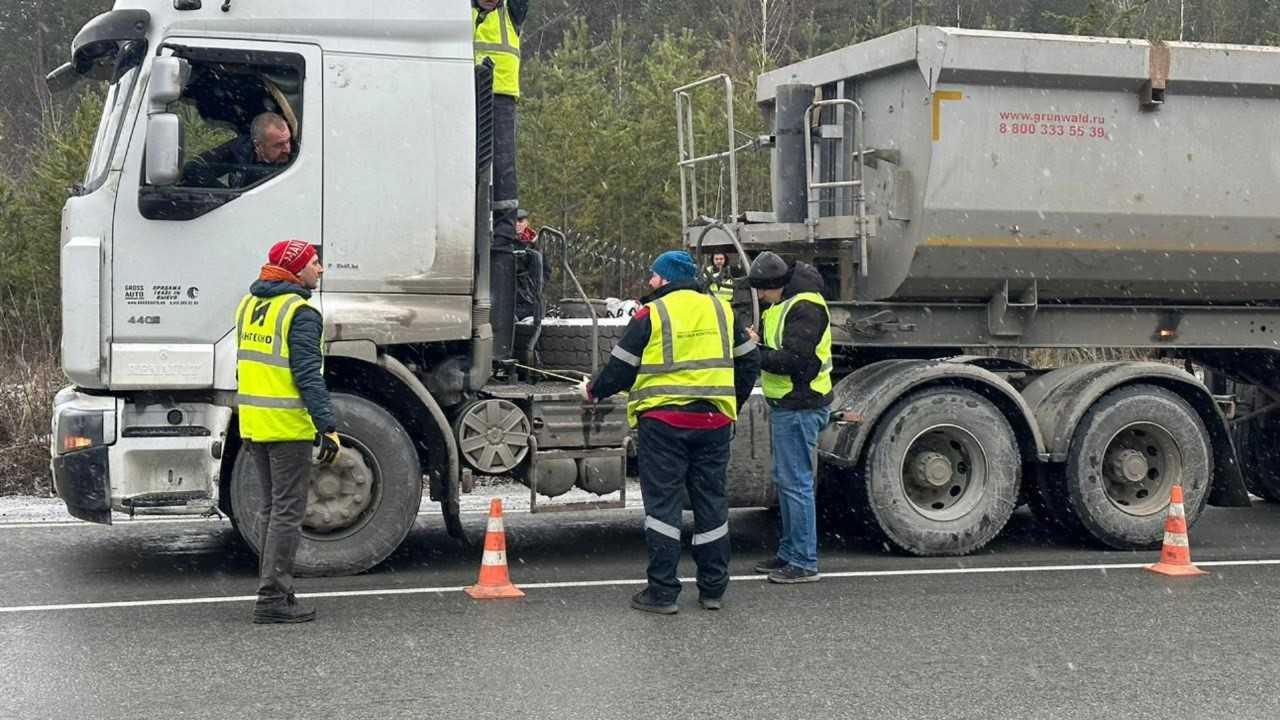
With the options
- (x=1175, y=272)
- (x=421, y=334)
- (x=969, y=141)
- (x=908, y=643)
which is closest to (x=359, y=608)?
(x=421, y=334)

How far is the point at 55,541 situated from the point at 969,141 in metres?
5.90

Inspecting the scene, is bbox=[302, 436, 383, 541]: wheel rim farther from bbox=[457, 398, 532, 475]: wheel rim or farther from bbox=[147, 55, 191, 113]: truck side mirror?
bbox=[147, 55, 191, 113]: truck side mirror

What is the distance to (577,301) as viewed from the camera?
909 cm

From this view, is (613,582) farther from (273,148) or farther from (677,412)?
(273,148)

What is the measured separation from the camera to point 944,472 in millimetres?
8875

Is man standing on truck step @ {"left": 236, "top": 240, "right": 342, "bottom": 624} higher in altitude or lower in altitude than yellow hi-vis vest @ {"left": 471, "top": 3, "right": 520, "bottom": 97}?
lower


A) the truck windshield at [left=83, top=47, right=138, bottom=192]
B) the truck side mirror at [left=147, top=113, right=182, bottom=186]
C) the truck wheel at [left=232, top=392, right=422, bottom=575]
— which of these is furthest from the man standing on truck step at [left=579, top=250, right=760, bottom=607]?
the truck windshield at [left=83, top=47, right=138, bottom=192]

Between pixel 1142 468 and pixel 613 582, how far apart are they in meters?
3.49

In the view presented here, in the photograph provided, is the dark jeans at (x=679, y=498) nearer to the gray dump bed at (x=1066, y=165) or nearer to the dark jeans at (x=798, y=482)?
the dark jeans at (x=798, y=482)

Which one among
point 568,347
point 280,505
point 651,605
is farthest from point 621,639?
point 568,347

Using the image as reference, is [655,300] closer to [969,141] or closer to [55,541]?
[969,141]

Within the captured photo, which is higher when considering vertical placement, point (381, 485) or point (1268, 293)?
point (1268, 293)

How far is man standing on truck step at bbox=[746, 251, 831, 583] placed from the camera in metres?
7.95

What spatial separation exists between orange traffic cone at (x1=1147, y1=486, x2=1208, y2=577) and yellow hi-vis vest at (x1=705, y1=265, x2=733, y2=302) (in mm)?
2812
